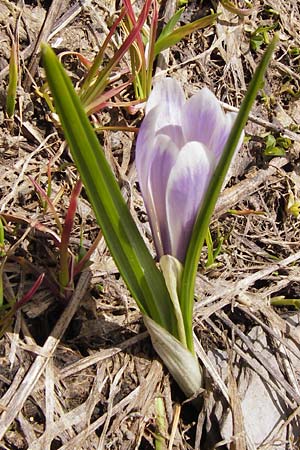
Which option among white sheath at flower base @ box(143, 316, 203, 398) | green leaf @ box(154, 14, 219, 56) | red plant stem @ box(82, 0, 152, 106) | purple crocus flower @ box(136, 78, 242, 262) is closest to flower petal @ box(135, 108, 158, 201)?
purple crocus flower @ box(136, 78, 242, 262)

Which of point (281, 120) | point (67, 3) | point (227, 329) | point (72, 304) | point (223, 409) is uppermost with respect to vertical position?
point (67, 3)

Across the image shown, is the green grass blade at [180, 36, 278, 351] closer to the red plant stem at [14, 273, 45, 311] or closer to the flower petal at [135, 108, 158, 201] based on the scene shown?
the flower petal at [135, 108, 158, 201]

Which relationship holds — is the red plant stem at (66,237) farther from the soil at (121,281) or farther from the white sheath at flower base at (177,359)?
the white sheath at flower base at (177,359)

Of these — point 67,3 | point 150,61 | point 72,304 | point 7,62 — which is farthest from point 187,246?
point 67,3

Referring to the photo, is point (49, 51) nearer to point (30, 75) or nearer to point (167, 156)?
point (167, 156)

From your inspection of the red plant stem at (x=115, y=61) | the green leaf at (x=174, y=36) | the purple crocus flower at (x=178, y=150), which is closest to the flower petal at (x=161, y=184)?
the purple crocus flower at (x=178, y=150)

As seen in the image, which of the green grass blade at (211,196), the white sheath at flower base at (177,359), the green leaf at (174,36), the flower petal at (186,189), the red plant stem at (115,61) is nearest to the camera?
the green grass blade at (211,196)

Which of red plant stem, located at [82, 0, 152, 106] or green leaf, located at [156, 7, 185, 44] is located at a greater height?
green leaf, located at [156, 7, 185, 44]
